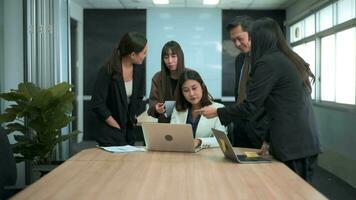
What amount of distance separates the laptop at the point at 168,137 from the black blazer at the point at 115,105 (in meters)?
0.45

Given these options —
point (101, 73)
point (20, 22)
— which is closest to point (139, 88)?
point (101, 73)

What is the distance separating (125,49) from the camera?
310cm

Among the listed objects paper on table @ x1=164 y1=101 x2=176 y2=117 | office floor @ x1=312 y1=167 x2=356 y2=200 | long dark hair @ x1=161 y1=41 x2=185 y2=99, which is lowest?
office floor @ x1=312 y1=167 x2=356 y2=200

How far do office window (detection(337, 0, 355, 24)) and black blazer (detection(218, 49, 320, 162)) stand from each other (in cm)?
321

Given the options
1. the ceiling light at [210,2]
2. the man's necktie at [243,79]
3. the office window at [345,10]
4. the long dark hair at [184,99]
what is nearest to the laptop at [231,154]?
the long dark hair at [184,99]

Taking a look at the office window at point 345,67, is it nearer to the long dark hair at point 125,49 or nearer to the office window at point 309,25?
the office window at point 309,25

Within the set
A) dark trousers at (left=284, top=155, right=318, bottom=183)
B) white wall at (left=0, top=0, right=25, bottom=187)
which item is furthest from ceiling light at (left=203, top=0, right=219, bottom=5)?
dark trousers at (left=284, top=155, right=318, bottom=183)

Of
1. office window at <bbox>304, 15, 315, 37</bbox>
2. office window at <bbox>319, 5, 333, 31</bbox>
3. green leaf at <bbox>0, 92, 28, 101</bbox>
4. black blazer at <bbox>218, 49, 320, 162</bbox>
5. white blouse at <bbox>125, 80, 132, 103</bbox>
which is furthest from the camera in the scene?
office window at <bbox>304, 15, 315, 37</bbox>

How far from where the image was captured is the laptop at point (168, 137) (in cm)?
263

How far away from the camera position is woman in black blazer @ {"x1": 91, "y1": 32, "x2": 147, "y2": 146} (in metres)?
3.10

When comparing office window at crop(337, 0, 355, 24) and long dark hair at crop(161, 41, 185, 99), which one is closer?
long dark hair at crop(161, 41, 185, 99)

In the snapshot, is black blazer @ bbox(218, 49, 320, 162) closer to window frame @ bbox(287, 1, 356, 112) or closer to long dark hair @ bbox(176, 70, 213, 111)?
long dark hair @ bbox(176, 70, 213, 111)

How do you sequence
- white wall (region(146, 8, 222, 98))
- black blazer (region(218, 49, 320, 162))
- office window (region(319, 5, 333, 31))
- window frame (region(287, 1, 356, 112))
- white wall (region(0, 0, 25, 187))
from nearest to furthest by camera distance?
black blazer (region(218, 49, 320, 162)) < white wall (region(0, 0, 25, 187)) < window frame (region(287, 1, 356, 112)) < office window (region(319, 5, 333, 31)) < white wall (region(146, 8, 222, 98))

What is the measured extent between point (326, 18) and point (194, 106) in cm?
381
